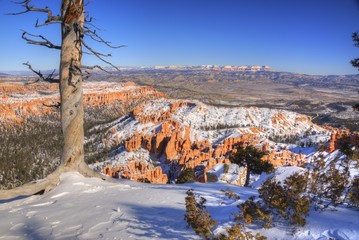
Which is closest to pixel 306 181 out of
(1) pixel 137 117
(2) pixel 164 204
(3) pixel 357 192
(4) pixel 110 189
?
(3) pixel 357 192

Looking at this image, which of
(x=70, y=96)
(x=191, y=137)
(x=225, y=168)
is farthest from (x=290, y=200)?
(x=191, y=137)

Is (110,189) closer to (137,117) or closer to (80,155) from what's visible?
(80,155)

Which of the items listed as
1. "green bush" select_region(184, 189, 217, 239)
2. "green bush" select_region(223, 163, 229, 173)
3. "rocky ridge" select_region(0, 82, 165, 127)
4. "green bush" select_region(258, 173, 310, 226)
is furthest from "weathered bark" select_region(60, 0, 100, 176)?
"rocky ridge" select_region(0, 82, 165, 127)

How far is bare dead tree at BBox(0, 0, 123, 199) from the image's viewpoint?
5344mm

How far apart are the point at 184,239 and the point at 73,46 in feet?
13.4

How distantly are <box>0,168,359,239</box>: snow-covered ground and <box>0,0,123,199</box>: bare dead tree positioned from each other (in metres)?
0.30

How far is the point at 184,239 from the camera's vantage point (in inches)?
137

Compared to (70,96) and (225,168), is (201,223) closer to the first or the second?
(70,96)

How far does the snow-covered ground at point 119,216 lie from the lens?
3578 mm

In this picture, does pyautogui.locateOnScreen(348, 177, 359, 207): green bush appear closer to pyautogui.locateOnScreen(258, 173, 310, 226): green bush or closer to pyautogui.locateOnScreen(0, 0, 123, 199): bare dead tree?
pyautogui.locateOnScreen(258, 173, 310, 226): green bush

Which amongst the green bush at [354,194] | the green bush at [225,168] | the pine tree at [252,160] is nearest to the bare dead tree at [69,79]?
the green bush at [354,194]

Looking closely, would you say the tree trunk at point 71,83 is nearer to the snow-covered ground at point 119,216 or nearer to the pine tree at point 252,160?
the snow-covered ground at point 119,216

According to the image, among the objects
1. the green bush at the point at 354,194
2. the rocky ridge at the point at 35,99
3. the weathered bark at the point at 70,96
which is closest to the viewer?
the green bush at the point at 354,194

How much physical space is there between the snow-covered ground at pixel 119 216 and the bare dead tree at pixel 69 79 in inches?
11.7
